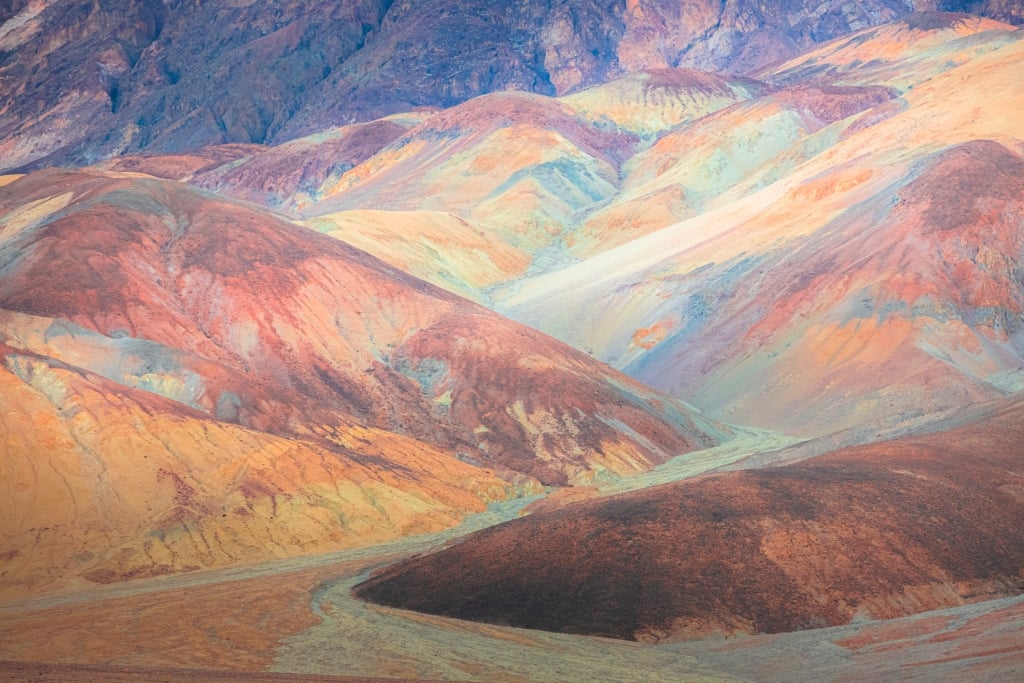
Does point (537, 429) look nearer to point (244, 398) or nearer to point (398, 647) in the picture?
point (244, 398)

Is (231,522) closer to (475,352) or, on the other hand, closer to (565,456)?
(565,456)

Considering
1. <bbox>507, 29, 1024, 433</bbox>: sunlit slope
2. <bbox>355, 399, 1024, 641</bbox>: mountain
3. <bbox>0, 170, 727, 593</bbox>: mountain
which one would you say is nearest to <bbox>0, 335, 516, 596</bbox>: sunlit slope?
<bbox>0, 170, 727, 593</bbox>: mountain

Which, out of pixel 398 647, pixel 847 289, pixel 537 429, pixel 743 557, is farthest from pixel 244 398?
pixel 847 289

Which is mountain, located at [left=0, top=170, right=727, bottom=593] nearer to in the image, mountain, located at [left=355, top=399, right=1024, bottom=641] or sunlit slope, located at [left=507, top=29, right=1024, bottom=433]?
sunlit slope, located at [left=507, top=29, right=1024, bottom=433]

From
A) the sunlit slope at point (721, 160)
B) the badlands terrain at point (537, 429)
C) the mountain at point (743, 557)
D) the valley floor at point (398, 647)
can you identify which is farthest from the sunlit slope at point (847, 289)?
the valley floor at point (398, 647)

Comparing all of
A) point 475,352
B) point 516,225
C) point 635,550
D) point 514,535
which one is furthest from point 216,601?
point 516,225

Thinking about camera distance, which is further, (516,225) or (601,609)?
(516,225)

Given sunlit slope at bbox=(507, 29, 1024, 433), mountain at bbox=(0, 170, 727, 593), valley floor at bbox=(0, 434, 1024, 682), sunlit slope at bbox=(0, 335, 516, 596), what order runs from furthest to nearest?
sunlit slope at bbox=(507, 29, 1024, 433)
mountain at bbox=(0, 170, 727, 593)
sunlit slope at bbox=(0, 335, 516, 596)
valley floor at bbox=(0, 434, 1024, 682)
